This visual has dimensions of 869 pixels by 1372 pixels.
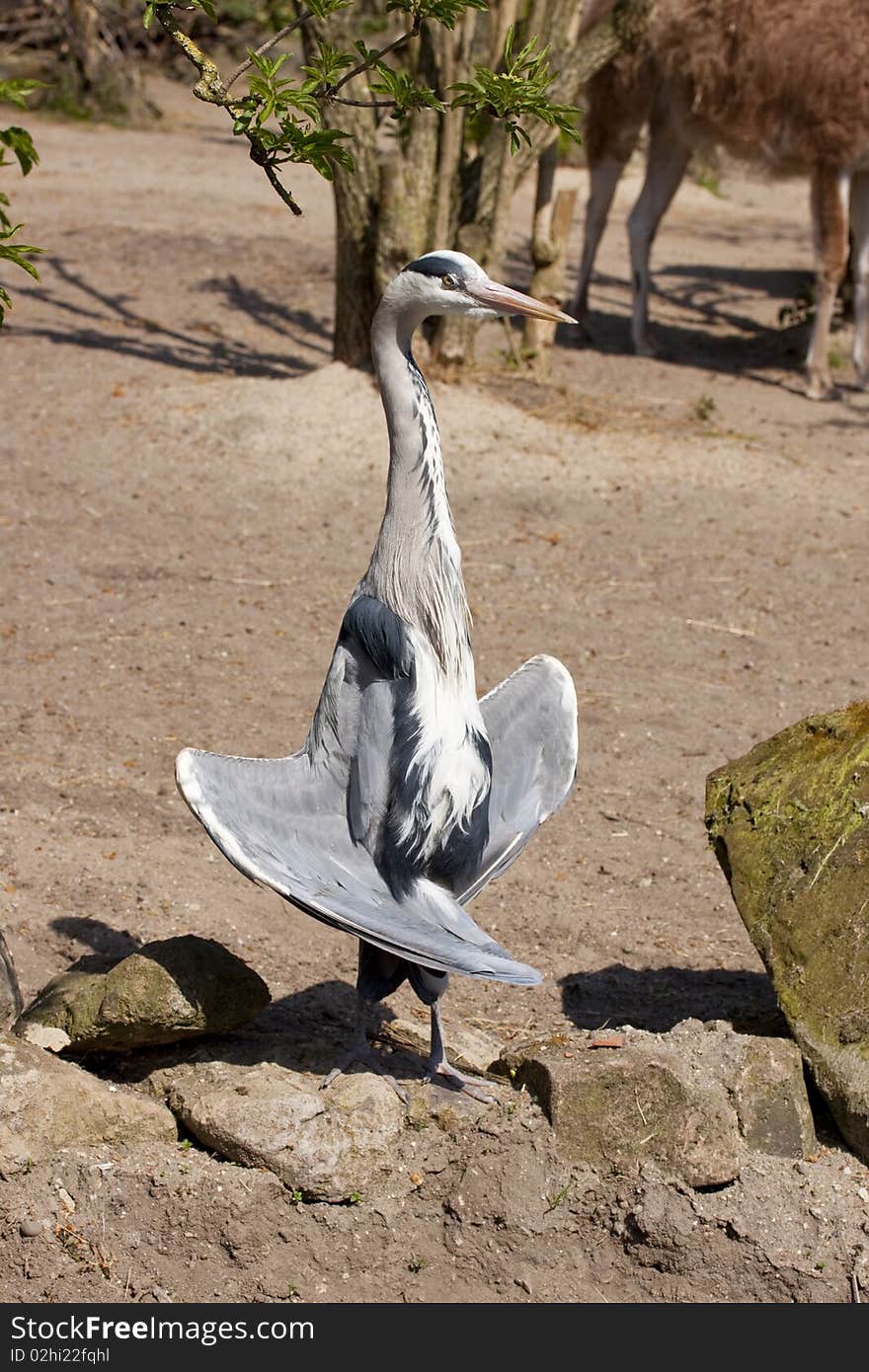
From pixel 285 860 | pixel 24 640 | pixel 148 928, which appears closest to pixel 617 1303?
pixel 285 860

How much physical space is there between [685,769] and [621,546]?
94.2 inches

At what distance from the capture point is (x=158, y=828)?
518 centimetres

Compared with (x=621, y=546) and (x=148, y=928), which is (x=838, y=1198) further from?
(x=621, y=546)

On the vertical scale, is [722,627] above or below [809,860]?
below

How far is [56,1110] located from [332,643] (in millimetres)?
3510

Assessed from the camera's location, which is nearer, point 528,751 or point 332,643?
point 528,751

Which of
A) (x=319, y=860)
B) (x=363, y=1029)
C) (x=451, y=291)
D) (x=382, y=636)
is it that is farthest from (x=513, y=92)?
(x=363, y=1029)

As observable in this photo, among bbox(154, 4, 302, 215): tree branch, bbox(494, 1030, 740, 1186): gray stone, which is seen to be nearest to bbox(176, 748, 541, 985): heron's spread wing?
bbox(494, 1030, 740, 1186): gray stone

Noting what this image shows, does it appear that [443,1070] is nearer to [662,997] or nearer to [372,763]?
[372,763]

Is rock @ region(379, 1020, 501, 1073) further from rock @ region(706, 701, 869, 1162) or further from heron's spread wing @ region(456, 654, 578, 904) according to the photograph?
rock @ region(706, 701, 869, 1162)

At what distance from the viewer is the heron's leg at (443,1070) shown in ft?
12.0

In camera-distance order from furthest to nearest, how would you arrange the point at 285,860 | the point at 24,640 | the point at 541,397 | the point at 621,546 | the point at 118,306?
1. the point at 118,306
2. the point at 541,397
3. the point at 621,546
4. the point at 24,640
5. the point at 285,860

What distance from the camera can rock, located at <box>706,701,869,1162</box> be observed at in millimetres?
3590

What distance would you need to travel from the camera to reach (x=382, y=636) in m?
3.57
